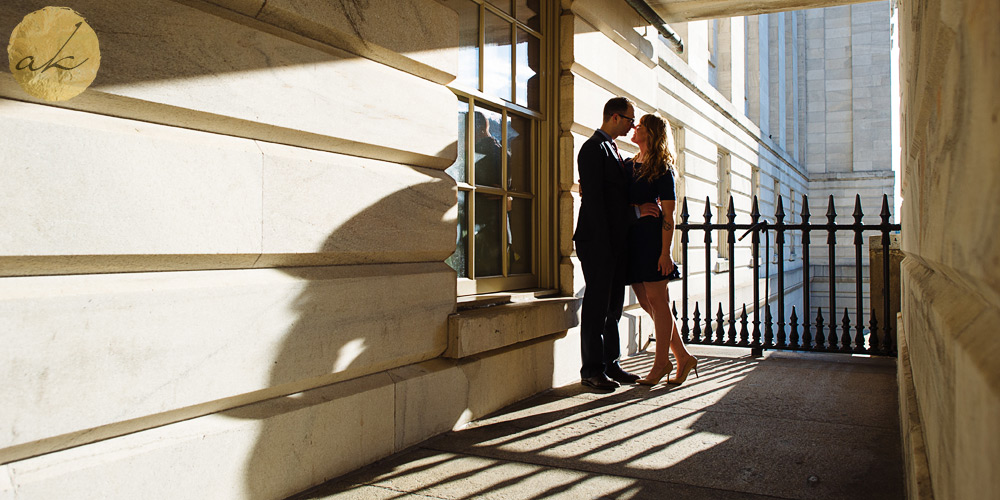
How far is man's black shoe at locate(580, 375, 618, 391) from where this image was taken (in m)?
5.09

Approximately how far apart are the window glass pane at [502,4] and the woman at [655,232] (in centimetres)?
123

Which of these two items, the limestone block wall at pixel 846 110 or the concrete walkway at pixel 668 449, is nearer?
the concrete walkway at pixel 668 449

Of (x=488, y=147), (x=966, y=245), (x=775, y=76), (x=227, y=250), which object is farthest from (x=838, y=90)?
(x=966, y=245)

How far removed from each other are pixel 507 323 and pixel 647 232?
4.06 ft

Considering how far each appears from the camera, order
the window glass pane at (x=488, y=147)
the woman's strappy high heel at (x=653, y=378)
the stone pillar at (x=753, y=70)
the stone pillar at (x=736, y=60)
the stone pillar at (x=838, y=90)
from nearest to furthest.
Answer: the window glass pane at (x=488, y=147), the woman's strappy high heel at (x=653, y=378), the stone pillar at (x=736, y=60), the stone pillar at (x=753, y=70), the stone pillar at (x=838, y=90)

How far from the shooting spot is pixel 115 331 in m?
2.41

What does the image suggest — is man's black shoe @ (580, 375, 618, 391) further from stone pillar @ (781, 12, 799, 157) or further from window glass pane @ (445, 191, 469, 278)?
stone pillar @ (781, 12, 799, 157)

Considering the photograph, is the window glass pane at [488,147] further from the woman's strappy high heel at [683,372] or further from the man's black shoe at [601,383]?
the woman's strappy high heel at [683,372]

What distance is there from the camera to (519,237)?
546 centimetres

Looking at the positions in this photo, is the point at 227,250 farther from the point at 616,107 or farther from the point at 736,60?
the point at 736,60

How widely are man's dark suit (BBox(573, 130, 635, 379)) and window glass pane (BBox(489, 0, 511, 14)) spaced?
1.09 m

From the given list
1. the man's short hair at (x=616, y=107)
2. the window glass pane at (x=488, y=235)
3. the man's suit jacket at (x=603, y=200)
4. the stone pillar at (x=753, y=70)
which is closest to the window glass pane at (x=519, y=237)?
the window glass pane at (x=488, y=235)

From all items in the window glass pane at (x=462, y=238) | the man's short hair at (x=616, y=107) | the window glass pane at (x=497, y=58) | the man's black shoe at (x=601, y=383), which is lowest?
the man's black shoe at (x=601, y=383)

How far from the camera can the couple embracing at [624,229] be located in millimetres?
4977
